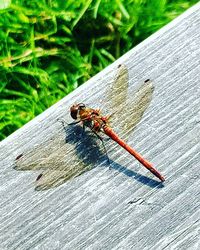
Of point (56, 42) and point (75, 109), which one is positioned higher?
point (75, 109)

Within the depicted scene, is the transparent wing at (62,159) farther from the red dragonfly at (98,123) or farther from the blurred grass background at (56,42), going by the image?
the blurred grass background at (56,42)

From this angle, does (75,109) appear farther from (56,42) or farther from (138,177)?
(56,42)

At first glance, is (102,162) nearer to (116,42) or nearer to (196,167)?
(196,167)

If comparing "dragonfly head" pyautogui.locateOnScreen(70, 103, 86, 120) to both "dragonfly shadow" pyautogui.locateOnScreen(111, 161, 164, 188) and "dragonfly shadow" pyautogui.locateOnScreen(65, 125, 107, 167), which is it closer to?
"dragonfly shadow" pyautogui.locateOnScreen(65, 125, 107, 167)

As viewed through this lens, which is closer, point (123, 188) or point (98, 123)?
point (123, 188)

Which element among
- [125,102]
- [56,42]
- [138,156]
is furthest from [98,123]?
[56,42]

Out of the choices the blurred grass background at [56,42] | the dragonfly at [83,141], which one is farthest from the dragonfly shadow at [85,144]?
the blurred grass background at [56,42]

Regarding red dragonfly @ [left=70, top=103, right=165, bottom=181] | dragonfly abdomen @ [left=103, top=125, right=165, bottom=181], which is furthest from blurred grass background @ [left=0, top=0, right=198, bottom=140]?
dragonfly abdomen @ [left=103, top=125, right=165, bottom=181]
